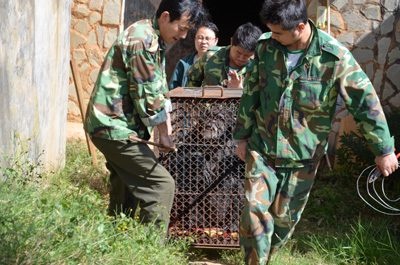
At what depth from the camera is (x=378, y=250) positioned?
453 cm

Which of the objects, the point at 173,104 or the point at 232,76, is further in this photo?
the point at 232,76

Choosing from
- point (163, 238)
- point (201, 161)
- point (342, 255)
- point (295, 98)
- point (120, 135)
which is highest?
point (295, 98)

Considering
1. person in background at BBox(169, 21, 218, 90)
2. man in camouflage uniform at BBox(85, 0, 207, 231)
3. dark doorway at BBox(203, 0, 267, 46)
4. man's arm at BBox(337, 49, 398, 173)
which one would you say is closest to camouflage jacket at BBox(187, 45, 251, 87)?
person in background at BBox(169, 21, 218, 90)

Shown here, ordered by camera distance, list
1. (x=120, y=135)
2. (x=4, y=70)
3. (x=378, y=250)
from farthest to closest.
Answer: (x=378, y=250) → (x=4, y=70) → (x=120, y=135)

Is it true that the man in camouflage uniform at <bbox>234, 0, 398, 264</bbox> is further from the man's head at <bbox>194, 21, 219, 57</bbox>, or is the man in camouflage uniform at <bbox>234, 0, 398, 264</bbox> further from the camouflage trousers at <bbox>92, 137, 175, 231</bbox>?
the man's head at <bbox>194, 21, 219, 57</bbox>

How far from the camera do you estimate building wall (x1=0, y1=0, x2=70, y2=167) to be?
4145 millimetres

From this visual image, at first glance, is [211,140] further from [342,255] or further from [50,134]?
[50,134]

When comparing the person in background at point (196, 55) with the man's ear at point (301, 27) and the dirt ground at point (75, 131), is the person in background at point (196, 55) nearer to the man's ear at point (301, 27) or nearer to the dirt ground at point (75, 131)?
the dirt ground at point (75, 131)

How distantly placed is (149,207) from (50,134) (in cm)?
221

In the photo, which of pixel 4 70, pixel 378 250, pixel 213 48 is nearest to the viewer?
pixel 4 70

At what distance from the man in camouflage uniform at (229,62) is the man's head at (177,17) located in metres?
1.09

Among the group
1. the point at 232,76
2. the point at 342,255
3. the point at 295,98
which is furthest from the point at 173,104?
the point at 342,255

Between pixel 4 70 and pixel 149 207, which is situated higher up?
pixel 4 70

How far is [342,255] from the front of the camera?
4.60 meters
